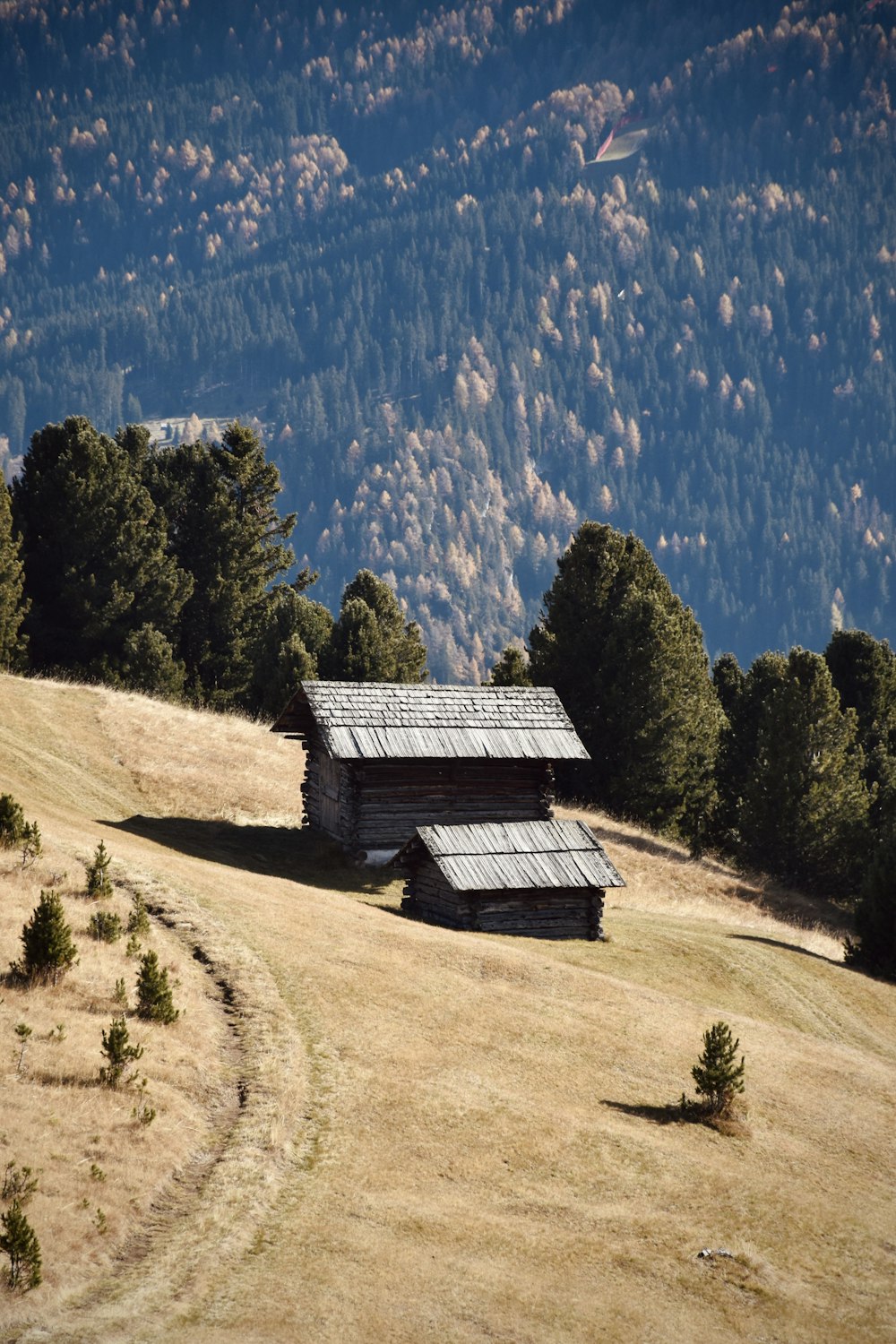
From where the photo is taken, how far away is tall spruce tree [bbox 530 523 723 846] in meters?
55.9

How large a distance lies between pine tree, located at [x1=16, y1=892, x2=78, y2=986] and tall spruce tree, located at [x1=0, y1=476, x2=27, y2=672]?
3880 cm

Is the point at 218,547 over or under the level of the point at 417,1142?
over

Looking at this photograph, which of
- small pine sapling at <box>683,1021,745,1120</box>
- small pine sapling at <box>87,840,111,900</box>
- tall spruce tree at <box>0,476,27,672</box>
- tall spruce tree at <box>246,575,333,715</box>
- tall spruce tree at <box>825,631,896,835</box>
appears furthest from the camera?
tall spruce tree at <box>825,631,896,835</box>


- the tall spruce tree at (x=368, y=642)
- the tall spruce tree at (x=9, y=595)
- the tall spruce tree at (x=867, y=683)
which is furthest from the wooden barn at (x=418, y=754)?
the tall spruce tree at (x=867, y=683)

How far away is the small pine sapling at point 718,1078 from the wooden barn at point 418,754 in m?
17.9

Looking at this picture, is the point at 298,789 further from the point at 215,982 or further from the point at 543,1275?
the point at 543,1275

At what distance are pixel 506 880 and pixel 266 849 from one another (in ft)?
29.7

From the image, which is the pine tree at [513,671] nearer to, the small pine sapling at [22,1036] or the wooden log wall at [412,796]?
the wooden log wall at [412,796]

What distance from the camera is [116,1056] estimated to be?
16.7m

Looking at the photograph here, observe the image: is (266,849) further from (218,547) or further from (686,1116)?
(218,547)

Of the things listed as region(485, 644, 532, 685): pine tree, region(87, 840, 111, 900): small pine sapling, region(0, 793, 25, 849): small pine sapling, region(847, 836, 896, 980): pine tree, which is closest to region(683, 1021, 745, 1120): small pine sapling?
region(87, 840, 111, 900): small pine sapling

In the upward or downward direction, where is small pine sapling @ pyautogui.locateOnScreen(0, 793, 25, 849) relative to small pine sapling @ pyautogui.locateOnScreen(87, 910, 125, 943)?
upward

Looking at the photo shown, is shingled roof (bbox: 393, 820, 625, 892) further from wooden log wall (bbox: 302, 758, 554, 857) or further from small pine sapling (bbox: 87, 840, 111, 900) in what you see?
small pine sapling (bbox: 87, 840, 111, 900)

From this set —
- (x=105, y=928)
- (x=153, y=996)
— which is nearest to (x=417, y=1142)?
(x=153, y=996)
